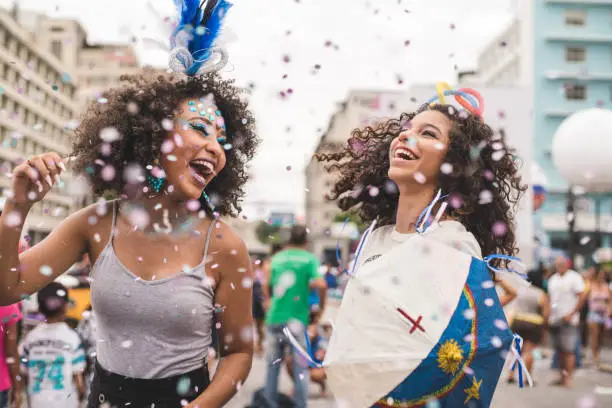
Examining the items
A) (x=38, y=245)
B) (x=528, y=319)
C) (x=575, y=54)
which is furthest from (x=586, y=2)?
(x=38, y=245)

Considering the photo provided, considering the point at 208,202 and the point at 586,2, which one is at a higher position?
the point at 586,2

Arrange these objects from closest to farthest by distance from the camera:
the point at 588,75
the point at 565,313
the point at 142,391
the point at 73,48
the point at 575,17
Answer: the point at 142,391 → the point at 565,313 → the point at 588,75 → the point at 575,17 → the point at 73,48

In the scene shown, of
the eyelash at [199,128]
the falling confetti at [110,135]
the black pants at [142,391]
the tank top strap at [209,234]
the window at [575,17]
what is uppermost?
the window at [575,17]

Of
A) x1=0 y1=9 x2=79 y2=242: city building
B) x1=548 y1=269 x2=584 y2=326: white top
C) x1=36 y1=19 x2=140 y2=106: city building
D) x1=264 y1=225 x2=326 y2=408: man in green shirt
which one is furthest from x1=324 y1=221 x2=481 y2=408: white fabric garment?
x1=36 y1=19 x2=140 y2=106: city building

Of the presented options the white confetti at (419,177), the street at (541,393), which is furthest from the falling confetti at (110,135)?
the street at (541,393)

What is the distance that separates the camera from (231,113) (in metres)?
2.76

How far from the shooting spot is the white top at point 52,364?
4465 mm

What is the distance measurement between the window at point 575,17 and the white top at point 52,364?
142 ft

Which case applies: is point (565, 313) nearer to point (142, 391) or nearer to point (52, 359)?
point (52, 359)

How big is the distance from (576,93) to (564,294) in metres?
36.3

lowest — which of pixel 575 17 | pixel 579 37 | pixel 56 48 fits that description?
pixel 579 37

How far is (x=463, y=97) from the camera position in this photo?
115 inches

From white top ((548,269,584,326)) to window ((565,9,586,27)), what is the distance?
3696 centimetres

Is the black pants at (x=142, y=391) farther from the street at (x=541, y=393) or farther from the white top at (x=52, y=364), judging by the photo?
the street at (x=541, y=393)
